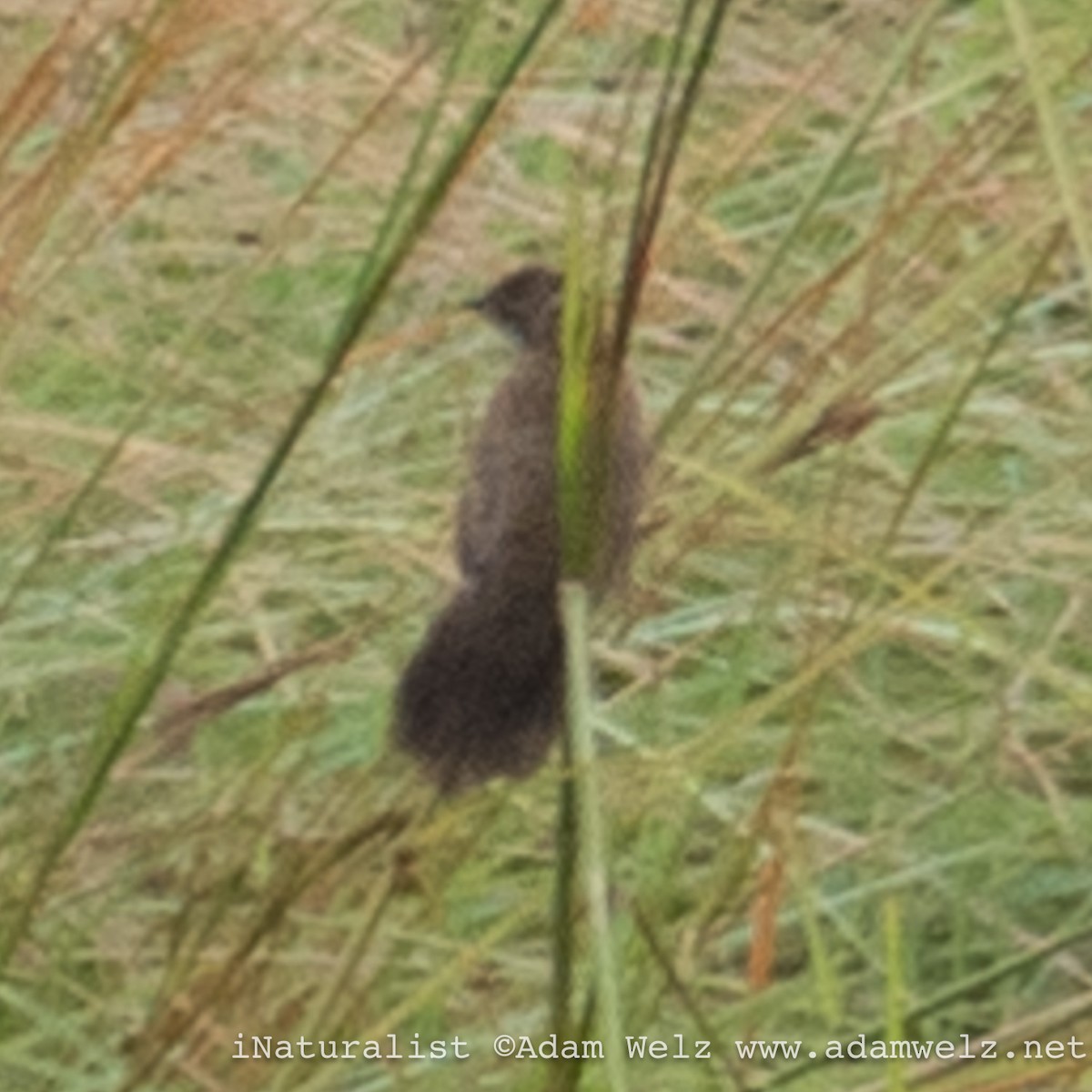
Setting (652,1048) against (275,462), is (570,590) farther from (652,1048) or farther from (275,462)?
(652,1048)

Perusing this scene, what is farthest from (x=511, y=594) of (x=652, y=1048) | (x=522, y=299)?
(x=652, y=1048)

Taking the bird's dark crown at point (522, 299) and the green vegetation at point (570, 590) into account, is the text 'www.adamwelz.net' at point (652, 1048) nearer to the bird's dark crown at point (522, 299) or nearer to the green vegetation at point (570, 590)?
the green vegetation at point (570, 590)

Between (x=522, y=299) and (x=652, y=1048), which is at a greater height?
(x=522, y=299)

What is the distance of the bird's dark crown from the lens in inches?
32.7

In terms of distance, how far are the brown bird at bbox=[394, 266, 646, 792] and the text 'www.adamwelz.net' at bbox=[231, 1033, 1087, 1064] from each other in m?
0.09

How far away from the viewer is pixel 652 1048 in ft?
3.18

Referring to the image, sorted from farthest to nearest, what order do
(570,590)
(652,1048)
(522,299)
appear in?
(652,1048) → (522,299) → (570,590)

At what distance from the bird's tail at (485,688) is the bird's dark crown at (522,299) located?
133 millimetres

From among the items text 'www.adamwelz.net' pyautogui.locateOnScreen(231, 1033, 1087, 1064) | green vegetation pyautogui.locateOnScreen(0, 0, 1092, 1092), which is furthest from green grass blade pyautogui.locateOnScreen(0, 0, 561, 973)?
text 'www.adamwelz.net' pyautogui.locateOnScreen(231, 1033, 1087, 1064)

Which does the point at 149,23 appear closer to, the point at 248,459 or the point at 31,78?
the point at 31,78

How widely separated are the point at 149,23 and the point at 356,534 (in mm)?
504

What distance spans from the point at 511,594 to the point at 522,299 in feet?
0.63

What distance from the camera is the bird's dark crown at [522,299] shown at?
83 cm

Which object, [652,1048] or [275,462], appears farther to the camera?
[652,1048]
